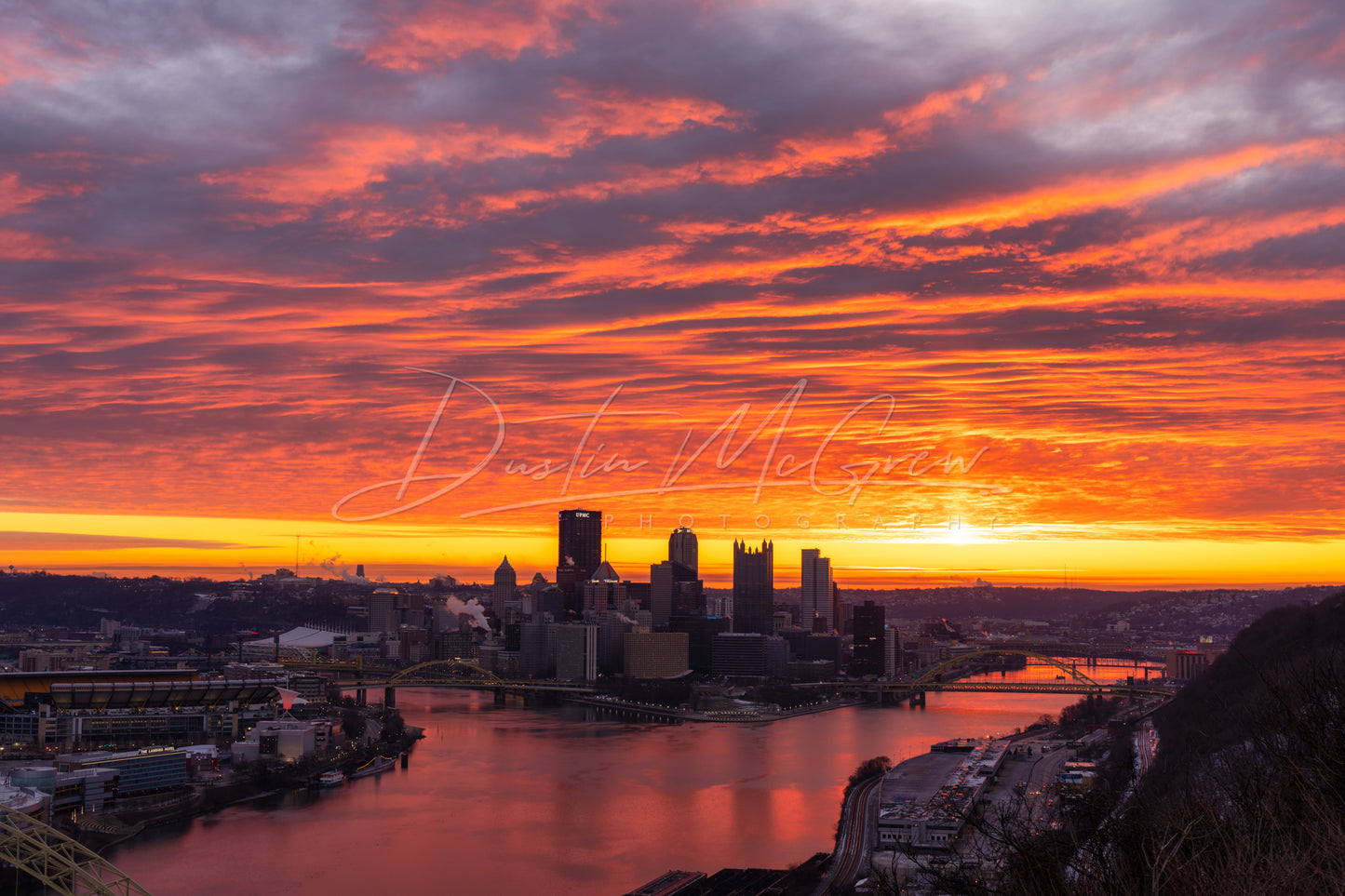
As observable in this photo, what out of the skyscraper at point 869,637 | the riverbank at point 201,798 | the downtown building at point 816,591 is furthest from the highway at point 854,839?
the downtown building at point 816,591

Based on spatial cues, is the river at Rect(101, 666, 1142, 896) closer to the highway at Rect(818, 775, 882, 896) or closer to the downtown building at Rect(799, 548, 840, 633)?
the highway at Rect(818, 775, 882, 896)

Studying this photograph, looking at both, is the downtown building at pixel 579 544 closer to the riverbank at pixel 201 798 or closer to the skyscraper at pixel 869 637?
the skyscraper at pixel 869 637

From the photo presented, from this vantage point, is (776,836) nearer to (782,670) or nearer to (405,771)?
(405,771)

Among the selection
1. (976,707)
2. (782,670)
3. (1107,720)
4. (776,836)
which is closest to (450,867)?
(776,836)

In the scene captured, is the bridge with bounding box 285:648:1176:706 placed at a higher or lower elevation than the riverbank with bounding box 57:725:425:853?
lower

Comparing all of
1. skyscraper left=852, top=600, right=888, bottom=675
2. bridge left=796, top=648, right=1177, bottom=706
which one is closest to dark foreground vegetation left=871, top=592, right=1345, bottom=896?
bridge left=796, top=648, right=1177, bottom=706

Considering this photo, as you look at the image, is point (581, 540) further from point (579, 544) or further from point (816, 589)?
point (816, 589)
